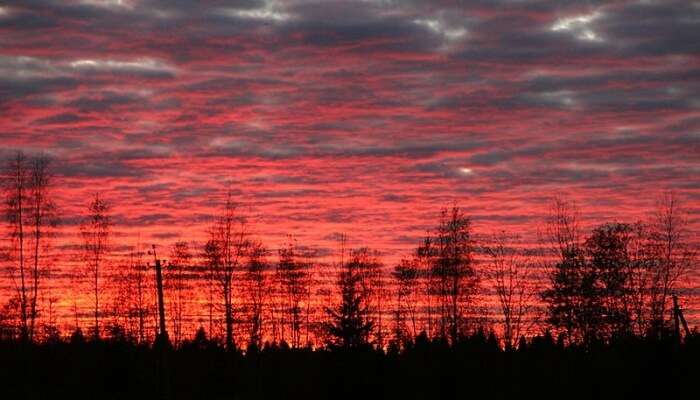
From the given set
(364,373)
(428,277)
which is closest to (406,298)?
(428,277)

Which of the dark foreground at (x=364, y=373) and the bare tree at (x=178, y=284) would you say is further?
the bare tree at (x=178, y=284)

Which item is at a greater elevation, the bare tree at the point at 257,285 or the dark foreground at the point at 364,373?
the bare tree at the point at 257,285

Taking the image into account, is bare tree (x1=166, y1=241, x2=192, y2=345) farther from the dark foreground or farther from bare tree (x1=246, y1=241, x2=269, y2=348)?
the dark foreground

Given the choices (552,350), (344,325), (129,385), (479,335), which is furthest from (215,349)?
(552,350)

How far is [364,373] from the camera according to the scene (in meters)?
54.1

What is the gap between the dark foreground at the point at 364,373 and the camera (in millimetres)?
53500

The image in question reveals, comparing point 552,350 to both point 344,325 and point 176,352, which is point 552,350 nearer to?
point 344,325

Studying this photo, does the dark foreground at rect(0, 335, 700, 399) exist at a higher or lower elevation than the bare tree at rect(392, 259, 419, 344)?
lower

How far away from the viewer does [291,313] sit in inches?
3632

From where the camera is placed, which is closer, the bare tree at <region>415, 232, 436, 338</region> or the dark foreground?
the dark foreground

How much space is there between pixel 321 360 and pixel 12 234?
72.6ft

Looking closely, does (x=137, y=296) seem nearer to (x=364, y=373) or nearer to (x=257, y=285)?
(x=257, y=285)

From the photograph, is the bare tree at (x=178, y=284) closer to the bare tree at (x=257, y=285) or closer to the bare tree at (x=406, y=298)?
the bare tree at (x=257, y=285)

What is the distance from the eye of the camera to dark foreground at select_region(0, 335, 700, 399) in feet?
176
